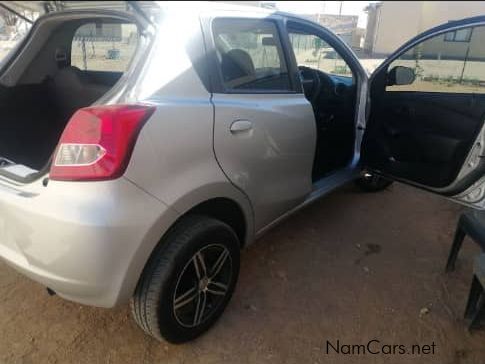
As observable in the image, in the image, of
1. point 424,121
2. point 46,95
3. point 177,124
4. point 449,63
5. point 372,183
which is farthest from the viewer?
point 372,183

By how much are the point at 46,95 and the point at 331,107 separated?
2197 millimetres

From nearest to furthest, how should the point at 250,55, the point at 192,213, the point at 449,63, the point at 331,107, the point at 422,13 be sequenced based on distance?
the point at 192,213, the point at 422,13, the point at 250,55, the point at 449,63, the point at 331,107

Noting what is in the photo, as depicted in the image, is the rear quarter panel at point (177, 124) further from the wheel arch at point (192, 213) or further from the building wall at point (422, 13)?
the building wall at point (422, 13)

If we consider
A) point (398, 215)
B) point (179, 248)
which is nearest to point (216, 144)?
point (179, 248)

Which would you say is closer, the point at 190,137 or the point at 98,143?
the point at 98,143

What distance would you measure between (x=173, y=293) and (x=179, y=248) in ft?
0.77

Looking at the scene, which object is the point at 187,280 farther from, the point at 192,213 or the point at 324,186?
the point at 324,186

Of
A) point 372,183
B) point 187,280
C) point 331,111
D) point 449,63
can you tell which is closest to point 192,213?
point 187,280

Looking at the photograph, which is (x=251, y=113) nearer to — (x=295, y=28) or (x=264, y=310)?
(x=295, y=28)

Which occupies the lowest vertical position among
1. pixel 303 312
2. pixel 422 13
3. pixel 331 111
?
pixel 303 312

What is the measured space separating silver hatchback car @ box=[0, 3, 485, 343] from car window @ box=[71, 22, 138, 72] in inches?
0.5

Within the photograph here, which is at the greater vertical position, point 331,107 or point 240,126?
point 240,126

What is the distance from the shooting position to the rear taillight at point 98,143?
4.88ft

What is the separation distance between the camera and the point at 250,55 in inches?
90.5
